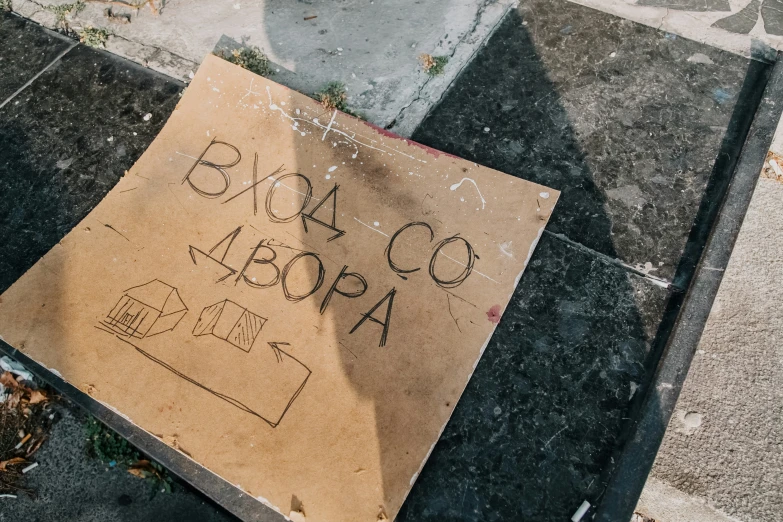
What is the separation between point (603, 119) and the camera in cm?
223

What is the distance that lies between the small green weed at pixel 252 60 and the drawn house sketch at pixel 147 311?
3.42ft

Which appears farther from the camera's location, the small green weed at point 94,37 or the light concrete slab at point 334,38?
the small green weed at point 94,37

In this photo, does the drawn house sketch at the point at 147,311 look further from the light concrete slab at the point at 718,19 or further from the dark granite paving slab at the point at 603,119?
the light concrete slab at the point at 718,19

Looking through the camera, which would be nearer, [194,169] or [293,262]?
[293,262]

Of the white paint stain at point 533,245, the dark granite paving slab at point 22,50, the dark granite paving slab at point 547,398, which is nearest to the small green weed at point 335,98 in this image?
the white paint stain at point 533,245

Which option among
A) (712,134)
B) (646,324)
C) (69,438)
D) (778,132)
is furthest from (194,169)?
(778,132)

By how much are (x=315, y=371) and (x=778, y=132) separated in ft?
7.23

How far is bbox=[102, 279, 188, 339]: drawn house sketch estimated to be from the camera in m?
1.91

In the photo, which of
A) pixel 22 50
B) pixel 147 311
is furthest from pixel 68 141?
pixel 147 311

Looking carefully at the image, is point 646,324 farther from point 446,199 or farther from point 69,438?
point 69,438

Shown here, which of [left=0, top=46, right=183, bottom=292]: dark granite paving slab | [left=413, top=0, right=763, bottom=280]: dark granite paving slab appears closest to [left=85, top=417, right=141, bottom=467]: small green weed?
[left=0, top=46, right=183, bottom=292]: dark granite paving slab

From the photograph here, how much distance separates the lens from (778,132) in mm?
2377

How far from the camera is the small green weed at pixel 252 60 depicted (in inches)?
95.2

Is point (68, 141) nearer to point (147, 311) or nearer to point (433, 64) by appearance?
point (147, 311)
